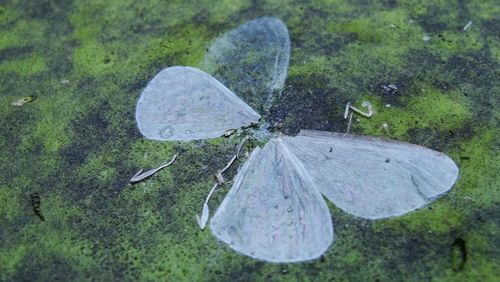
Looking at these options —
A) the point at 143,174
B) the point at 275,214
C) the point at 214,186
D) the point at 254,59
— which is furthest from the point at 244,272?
the point at 254,59

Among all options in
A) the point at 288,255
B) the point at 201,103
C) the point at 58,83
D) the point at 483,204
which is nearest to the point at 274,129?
the point at 201,103

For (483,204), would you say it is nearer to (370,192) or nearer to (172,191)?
(370,192)

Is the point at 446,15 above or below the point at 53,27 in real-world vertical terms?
above

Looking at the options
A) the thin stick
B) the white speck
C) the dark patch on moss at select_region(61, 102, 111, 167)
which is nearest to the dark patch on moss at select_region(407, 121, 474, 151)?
the thin stick

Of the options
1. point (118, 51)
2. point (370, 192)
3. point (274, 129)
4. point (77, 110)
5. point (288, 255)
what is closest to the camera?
point (288, 255)

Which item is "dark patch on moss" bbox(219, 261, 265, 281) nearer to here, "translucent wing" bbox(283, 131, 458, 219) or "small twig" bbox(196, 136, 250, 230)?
"small twig" bbox(196, 136, 250, 230)
